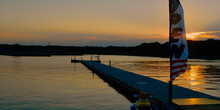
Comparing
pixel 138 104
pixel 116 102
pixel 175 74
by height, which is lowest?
pixel 116 102

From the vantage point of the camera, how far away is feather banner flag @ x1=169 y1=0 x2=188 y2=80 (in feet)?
40.2

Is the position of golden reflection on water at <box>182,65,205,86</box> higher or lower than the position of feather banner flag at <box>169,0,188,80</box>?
lower

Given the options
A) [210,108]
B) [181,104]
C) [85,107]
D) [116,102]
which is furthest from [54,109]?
[210,108]

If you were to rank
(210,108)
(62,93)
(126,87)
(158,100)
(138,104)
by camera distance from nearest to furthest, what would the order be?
(138,104) < (210,108) < (158,100) < (62,93) < (126,87)

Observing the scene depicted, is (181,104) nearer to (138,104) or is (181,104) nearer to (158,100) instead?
(158,100)

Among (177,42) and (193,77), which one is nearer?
(177,42)

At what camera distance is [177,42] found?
40.0 ft

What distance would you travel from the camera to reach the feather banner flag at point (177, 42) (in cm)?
1224

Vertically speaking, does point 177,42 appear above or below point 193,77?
above

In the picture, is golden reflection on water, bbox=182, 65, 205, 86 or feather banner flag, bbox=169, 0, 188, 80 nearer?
feather banner flag, bbox=169, 0, 188, 80

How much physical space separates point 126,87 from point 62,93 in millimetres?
5505

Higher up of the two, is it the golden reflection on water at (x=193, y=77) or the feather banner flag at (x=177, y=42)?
the feather banner flag at (x=177, y=42)

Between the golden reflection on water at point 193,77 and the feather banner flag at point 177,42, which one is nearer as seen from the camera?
the feather banner flag at point 177,42

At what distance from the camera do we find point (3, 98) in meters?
18.1
